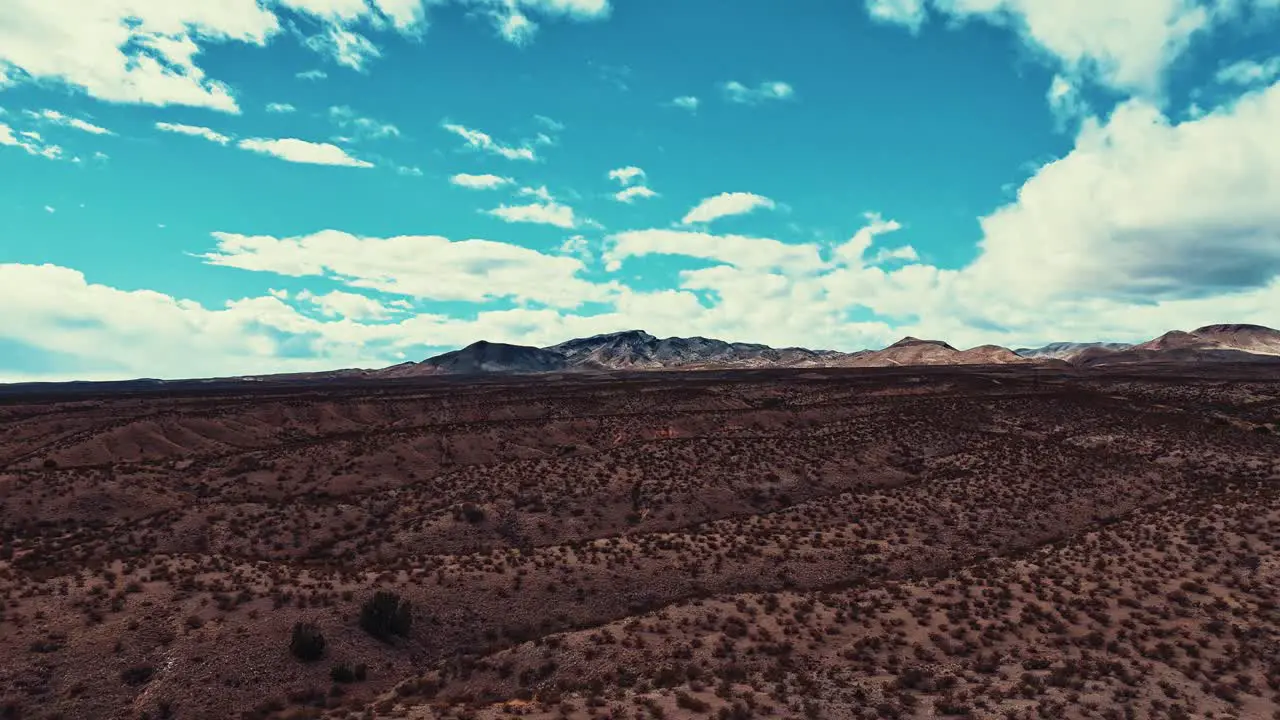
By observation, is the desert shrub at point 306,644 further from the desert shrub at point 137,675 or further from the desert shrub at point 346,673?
the desert shrub at point 137,675

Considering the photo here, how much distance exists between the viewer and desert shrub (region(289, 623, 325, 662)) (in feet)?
80.5

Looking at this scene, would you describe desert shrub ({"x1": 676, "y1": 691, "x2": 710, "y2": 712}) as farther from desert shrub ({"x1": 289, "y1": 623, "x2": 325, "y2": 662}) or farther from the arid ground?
desert shrub ({"x1": 289, "y1": 623, "x2": 325, "y2": 662})

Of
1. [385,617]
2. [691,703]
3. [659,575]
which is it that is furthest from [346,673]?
[659,575]

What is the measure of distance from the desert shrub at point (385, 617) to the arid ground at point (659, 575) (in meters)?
0.13

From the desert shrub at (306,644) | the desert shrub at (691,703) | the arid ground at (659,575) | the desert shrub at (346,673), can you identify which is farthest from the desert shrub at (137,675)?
the desert shrub at (691,703)

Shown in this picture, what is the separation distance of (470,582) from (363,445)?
3145cm

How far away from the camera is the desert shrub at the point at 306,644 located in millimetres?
24531

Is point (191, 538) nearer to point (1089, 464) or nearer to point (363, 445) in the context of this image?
point (363, 445)

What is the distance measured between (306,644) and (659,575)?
1537cm

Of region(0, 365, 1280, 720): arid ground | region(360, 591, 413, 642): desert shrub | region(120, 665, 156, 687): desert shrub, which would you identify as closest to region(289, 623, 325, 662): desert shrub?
region(0, 365, 1280, 720): arid ground

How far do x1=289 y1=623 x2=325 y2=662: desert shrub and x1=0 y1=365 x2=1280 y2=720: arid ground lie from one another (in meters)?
0.13

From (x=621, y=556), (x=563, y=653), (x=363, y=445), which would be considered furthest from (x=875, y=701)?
(x=363, y=445)

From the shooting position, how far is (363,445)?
59062 millimetres

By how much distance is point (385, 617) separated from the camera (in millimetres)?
27125
